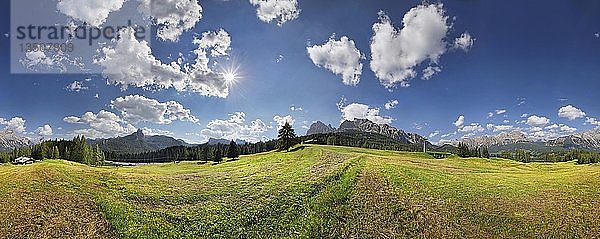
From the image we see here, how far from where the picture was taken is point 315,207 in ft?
92.3

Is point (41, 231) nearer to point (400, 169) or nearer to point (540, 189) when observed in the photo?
point (400, 169)

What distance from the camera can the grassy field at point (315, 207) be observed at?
2350 cm

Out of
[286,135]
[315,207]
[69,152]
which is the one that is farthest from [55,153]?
[315,207]

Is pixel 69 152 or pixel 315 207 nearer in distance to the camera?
pixel 315 207

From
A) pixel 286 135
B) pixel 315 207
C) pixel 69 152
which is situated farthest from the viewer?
pixel 69 152

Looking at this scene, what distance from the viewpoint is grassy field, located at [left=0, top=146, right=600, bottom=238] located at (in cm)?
2350

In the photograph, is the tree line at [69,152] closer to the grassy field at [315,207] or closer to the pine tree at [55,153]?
the pine tree at [55,153]

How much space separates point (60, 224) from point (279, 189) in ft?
60.2

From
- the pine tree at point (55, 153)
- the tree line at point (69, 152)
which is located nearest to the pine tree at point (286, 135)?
the tree line at point (69, 152)

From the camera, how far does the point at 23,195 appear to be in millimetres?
30391

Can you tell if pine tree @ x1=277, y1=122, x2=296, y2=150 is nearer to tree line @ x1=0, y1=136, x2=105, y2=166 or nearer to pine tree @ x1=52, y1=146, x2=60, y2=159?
tree line @ x1=0, y1=136, x2=105, y2=166

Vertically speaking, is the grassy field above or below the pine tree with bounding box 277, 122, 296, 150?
below

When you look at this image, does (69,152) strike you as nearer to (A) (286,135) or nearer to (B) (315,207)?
(A) (286,135)

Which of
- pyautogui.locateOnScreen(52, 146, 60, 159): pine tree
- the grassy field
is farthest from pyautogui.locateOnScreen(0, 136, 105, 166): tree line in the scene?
the grassy field
